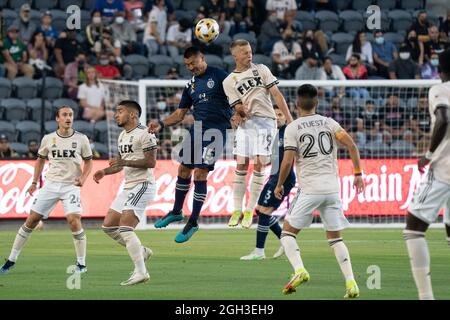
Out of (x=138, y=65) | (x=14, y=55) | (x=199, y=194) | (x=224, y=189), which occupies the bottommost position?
(x=224, y=189)

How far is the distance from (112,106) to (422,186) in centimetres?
1674

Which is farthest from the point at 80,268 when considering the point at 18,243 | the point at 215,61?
the point at 215,61

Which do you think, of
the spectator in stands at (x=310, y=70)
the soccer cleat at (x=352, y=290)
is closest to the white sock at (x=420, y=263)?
the soccer cleat at (x=352, y=290)

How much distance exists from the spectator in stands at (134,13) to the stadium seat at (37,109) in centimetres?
362

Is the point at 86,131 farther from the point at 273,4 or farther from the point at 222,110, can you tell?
the point at 222,110

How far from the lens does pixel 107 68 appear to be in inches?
1123

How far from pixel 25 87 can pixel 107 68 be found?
206 centimetres

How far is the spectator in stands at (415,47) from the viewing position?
29.7m

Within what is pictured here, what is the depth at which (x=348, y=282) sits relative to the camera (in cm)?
1194

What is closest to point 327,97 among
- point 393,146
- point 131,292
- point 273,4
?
point 393,146

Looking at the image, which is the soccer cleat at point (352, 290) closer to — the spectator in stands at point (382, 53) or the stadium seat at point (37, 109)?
the stadium seat at point (37, 109)

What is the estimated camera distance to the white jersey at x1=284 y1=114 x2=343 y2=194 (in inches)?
484

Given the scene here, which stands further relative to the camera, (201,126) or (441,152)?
(201,126)

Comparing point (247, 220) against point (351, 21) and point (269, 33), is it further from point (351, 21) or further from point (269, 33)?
point (351, 21)
